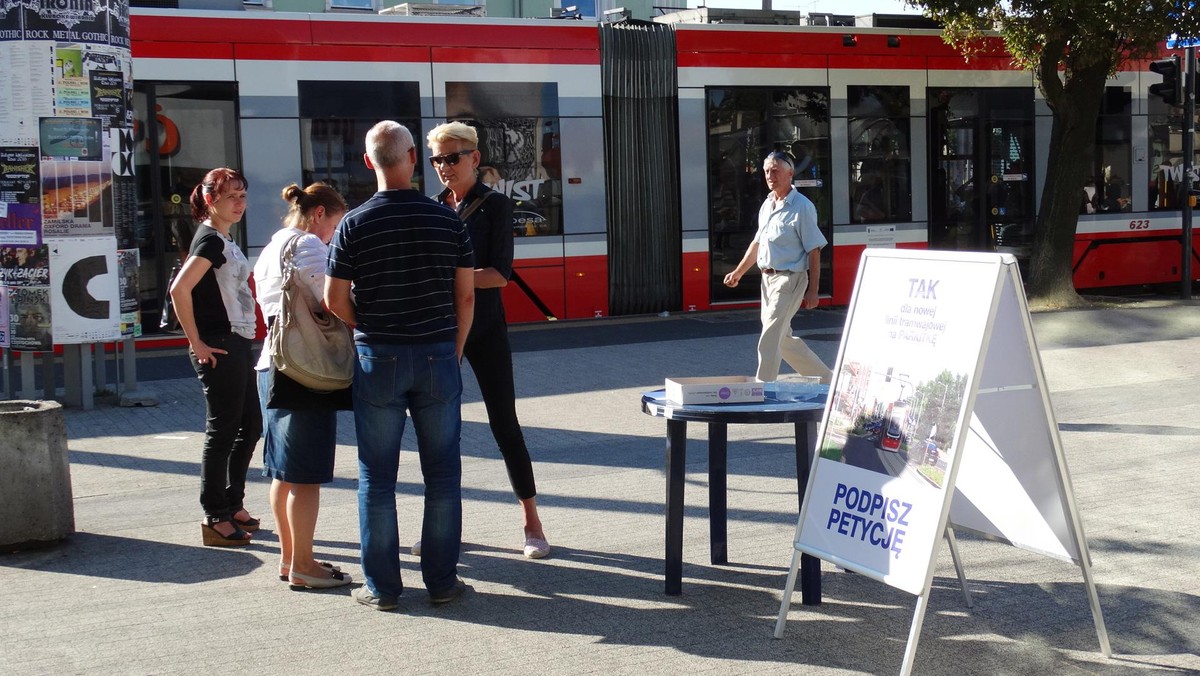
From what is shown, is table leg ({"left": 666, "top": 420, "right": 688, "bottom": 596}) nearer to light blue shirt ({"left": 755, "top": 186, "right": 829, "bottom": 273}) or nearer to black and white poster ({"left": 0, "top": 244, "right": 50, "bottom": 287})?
light blue shirt ({"left": 755, "top": 186, "right": 829, "bottom": 273})

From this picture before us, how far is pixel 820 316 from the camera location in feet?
51.8

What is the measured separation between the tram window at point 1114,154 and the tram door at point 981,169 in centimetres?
102

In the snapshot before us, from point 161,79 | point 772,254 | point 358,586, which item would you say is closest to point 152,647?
point 358,586

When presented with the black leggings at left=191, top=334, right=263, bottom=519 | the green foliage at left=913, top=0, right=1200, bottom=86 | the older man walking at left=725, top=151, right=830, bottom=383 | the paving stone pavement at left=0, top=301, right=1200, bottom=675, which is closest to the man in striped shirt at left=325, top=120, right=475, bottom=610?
the paving stone pavement at left=0, top=301, right=1200, bottom=675

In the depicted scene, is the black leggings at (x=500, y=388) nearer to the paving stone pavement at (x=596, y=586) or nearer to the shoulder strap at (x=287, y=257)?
the paving stone pavement at (x=596, y=586)

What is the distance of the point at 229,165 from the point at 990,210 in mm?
9552

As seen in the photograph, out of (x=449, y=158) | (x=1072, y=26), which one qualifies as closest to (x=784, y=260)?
(x=449, y=158)

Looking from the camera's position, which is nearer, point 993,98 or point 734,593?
point 734,593

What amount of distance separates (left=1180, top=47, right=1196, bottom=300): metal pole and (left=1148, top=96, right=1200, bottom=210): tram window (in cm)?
63

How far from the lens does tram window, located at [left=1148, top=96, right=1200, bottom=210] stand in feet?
59.5

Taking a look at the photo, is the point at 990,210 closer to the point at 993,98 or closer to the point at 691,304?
the point at 993,98

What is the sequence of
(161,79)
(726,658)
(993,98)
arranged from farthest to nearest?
1. (993,98)
2. (161,79)
3. (726,658)

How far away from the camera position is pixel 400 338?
16.8ft

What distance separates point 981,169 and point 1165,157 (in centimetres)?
308
